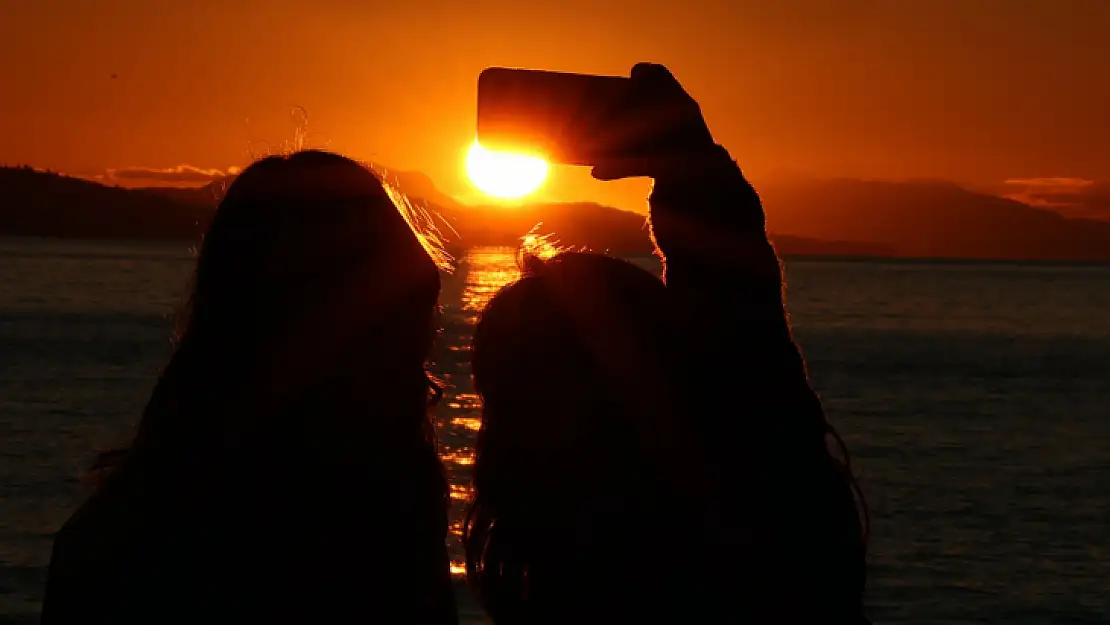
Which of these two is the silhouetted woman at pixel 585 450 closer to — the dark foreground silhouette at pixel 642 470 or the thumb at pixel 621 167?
the dark foreground silhouette at pixel 642 470

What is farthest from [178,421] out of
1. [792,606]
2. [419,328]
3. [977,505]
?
[977,505]

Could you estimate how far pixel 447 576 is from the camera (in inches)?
90.4

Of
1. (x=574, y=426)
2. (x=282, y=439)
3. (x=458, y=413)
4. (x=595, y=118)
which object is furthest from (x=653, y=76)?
(x=458, y=413)

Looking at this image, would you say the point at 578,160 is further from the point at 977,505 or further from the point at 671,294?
the point at 977,505

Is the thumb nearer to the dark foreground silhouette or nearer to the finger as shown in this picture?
the finger

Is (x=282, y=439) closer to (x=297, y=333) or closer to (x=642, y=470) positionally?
(x=297, y=333)

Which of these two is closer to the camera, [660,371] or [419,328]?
[660,371]

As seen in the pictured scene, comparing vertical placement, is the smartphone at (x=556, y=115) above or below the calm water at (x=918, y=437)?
above

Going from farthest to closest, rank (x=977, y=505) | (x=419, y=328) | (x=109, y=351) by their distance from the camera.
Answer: (x=109, y=351) → (x=977, y=505) → (x=419, y=328)

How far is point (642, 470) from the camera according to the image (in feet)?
5.81

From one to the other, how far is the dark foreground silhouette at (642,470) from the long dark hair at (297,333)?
1.16ft

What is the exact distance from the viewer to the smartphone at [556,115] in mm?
2055

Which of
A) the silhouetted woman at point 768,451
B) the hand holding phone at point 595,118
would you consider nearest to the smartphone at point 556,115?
the hand holding phone at point 595,118

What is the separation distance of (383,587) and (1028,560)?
62.0ft
